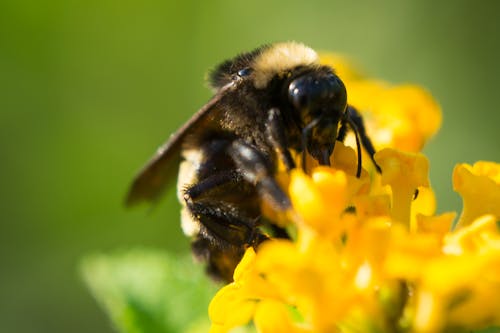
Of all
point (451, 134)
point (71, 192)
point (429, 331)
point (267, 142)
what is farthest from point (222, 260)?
point (451, 134)

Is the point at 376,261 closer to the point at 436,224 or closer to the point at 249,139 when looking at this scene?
the point at 436,224

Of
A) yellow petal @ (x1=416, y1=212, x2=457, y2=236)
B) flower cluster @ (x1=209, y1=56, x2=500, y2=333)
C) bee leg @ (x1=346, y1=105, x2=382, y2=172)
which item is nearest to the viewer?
flower cluster @ (x1=209, y1=56, x2=500, y2=333)

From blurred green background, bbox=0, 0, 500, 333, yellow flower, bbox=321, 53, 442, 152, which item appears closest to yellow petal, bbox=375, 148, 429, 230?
yellow flower, bbox=321, 53, 442, 152

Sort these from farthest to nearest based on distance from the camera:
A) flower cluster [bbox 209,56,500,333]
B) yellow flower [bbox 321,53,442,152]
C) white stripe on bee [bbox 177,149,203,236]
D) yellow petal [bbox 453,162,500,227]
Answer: yellow flower [bbox 321,53,442,152] → white stripe on bee [bbox 177,149,203,236] → yellow petal [bbox 453,162,500,227] → flower cluster [bbox 209,56,500,333]

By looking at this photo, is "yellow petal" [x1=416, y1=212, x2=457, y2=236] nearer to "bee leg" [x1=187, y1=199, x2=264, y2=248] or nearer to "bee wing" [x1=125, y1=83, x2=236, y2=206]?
"bee leg" [x1=187, y1=199, x2=264, y2=248]

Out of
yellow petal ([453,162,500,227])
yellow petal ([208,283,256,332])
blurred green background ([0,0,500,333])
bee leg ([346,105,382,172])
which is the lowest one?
blurred green background ([0,0,500,333])

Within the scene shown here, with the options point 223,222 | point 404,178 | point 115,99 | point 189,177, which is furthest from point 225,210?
point 115,99

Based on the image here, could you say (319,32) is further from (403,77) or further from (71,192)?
(71,192)
